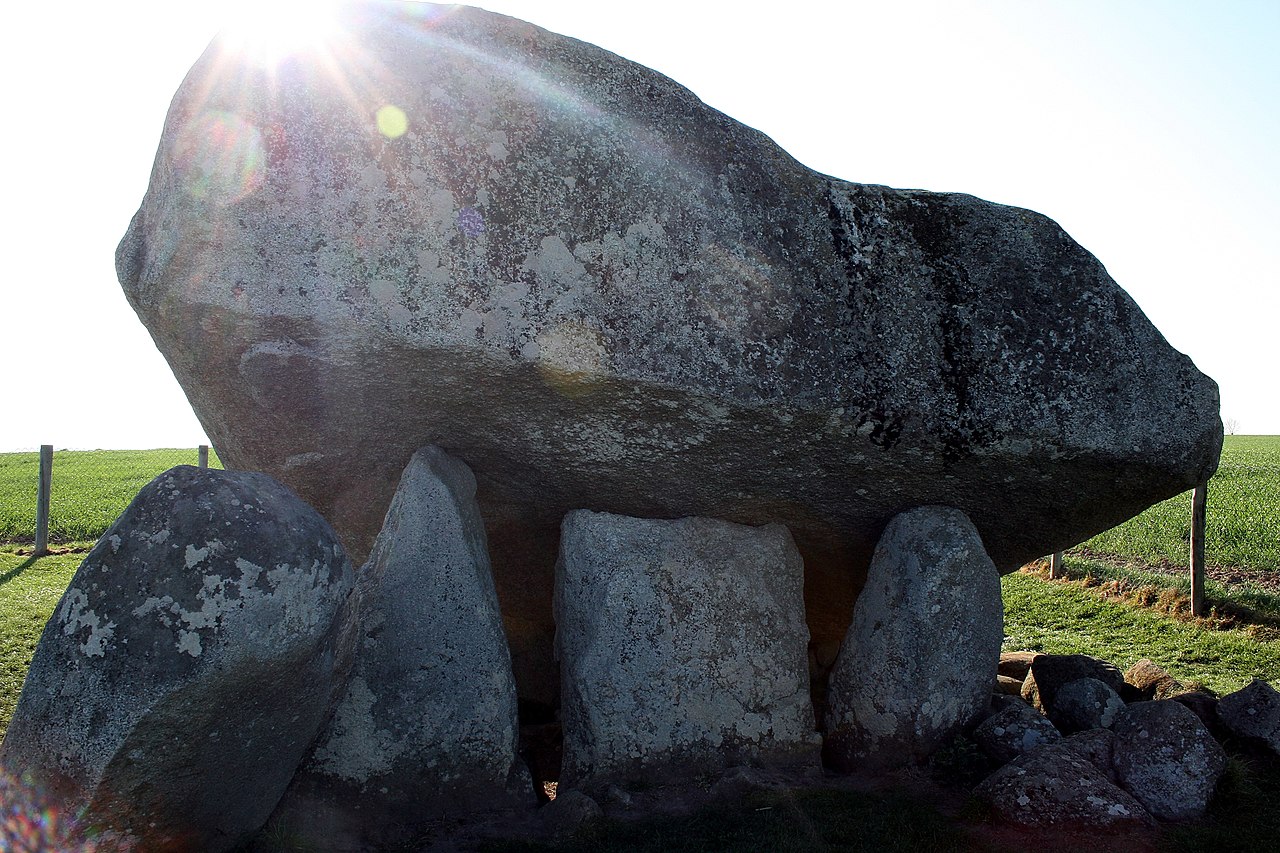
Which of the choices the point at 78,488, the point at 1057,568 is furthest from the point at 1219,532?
the point at 78,488

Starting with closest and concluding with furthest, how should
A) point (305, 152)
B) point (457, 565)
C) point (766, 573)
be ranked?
point (305, 152), point (457, 565), point (766, 573)

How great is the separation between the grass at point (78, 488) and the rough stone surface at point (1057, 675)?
8901 millimetres

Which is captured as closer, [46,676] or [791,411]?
[46,676]

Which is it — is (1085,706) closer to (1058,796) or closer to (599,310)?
(1058,796)

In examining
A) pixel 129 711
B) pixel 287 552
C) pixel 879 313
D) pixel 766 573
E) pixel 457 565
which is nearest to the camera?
pixel 129 711

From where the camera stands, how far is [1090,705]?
584 cm

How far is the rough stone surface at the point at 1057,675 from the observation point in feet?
20.8

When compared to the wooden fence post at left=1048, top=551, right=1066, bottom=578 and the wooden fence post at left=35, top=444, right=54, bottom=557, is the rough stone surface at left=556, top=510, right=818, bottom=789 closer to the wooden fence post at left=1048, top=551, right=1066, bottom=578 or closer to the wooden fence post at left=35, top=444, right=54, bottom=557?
the wooden fence post at left=1048, top=551, right=1066, bottom=578

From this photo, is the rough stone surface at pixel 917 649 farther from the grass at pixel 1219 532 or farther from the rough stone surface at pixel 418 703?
the grass at pixel 1219 532

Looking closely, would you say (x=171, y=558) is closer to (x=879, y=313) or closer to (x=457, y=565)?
(x=457, y=565)

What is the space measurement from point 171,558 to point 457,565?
1.63 metres

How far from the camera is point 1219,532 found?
1332 cm

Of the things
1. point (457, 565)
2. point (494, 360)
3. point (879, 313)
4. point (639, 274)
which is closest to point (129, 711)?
point (457, 565)

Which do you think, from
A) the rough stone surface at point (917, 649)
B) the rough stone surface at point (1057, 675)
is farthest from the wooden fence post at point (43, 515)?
the rough stone surface at point (1057, 675)
